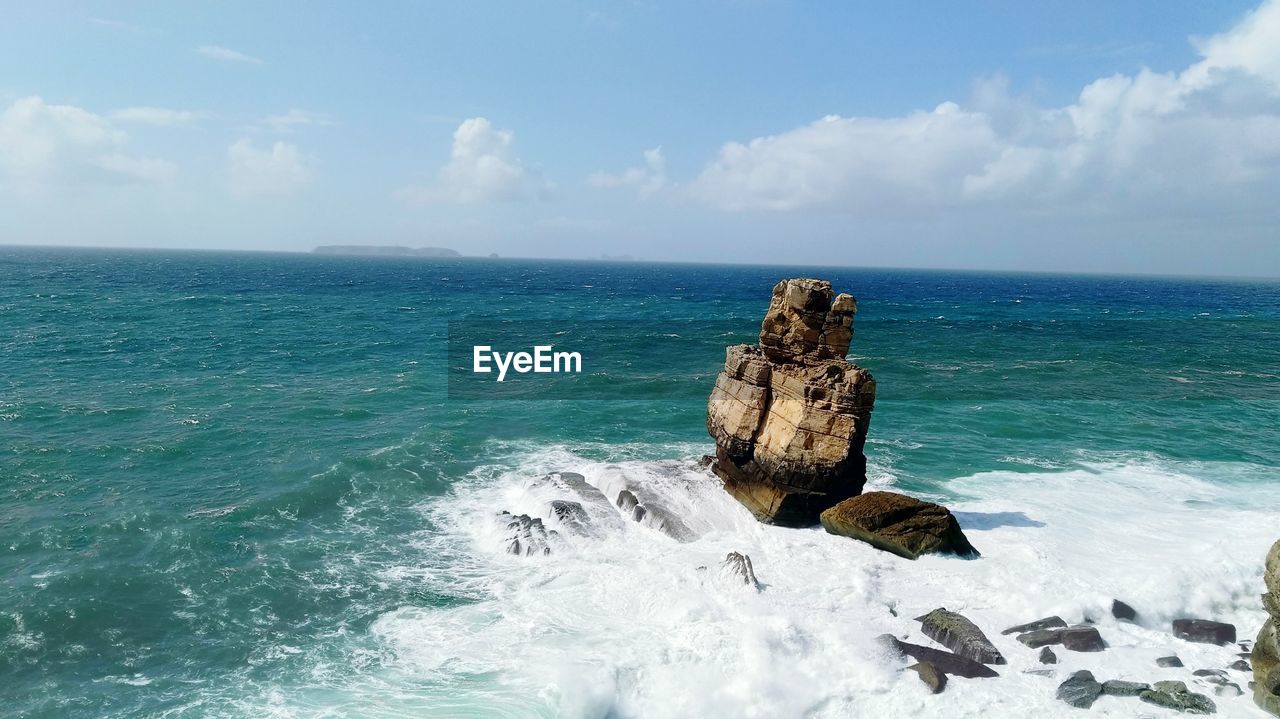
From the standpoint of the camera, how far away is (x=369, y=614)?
18.5 m

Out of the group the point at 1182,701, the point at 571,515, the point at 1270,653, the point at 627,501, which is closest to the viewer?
the point at 1182,701

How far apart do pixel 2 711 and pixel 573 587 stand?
12239 mm

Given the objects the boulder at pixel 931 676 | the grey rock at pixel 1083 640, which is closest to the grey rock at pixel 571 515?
the boulder at pixel 931 676

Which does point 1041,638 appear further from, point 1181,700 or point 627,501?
point 627,501

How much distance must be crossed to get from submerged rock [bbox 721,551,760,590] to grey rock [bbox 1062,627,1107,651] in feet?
23.7

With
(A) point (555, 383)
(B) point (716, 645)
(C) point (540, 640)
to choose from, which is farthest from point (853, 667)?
(A) point (555, 383)

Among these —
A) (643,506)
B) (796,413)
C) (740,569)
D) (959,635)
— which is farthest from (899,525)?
(643,506)

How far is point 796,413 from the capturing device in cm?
2388

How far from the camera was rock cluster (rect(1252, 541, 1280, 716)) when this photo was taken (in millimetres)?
14242

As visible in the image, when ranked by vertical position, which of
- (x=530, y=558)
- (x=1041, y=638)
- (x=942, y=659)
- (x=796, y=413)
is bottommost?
(x=530, y=558)

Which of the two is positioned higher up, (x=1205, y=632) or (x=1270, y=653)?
(x=1270, y=653)

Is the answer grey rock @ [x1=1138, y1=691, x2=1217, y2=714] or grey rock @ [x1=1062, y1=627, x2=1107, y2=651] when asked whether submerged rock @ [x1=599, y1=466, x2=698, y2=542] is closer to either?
grey rock @ [x1=1062, y1=627, x2=1107, y2=651]

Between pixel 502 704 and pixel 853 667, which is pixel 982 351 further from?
pixel 502 704

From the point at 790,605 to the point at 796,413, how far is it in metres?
7.34
